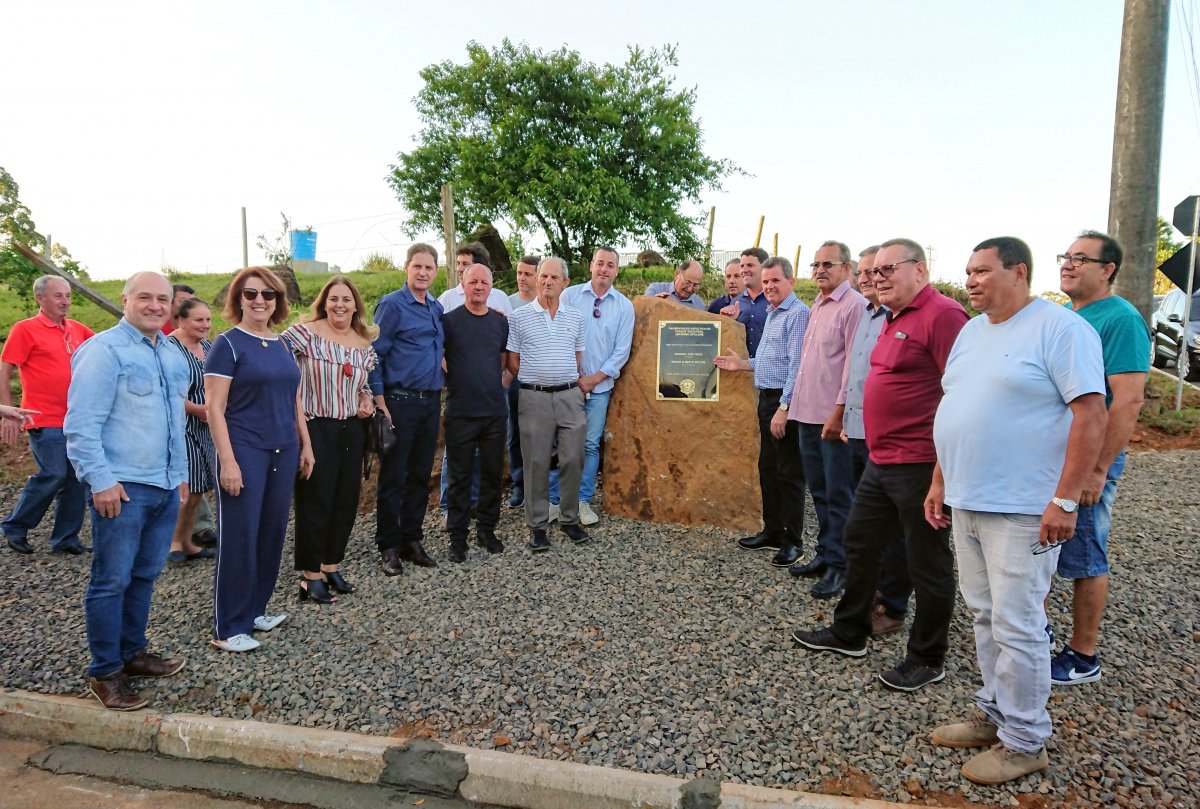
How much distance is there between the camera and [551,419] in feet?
19.3

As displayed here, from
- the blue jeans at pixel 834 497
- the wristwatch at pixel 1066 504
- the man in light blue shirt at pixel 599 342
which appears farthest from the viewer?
the man in light blue shirt at pixel 599 342

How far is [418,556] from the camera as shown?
5.48 meters

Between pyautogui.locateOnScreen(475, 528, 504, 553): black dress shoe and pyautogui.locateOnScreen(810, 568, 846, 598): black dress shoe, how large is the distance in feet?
7.74

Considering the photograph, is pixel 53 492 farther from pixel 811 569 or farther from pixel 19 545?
pixel 811 569

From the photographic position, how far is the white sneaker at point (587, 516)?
6.43 m

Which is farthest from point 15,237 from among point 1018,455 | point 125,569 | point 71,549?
point 1018,455

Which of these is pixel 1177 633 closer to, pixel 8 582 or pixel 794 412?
pixel 794 412

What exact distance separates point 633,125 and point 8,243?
1570cm

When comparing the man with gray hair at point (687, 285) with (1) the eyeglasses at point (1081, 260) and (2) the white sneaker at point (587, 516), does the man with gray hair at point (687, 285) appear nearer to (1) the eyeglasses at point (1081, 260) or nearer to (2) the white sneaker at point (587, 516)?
(2) the white sneaker at point (587, 516)

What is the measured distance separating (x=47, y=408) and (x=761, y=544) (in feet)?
19.2

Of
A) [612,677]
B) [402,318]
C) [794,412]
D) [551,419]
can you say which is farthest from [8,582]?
[794,412]

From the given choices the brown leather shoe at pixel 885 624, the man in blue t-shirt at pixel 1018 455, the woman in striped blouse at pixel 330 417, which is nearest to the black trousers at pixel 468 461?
the woman in striped blouse at pixel 330 417

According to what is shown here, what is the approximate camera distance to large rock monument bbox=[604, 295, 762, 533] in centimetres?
637

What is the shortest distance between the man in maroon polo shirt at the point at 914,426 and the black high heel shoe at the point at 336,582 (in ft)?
11.1
